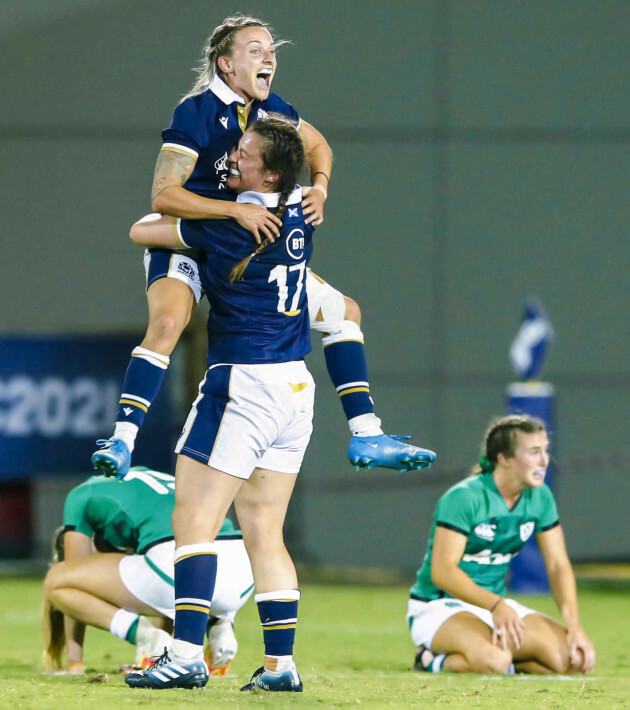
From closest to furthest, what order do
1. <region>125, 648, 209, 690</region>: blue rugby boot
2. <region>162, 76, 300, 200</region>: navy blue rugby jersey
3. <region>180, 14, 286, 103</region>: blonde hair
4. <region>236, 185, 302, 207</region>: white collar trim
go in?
<region>125, 648, 209, 690</region>: blue rugby boot → <region>236, 185, 302, 207</region>: white collar trim → <region>162, 76, 300, 200</region>: navy blue rugby jersey → <region>180, 14, 286, 103</region>: blonde hair

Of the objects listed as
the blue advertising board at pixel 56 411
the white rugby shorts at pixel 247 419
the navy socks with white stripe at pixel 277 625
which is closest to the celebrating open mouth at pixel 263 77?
the white rugby shorts at pixel 247 419

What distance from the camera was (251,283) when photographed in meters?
4.10

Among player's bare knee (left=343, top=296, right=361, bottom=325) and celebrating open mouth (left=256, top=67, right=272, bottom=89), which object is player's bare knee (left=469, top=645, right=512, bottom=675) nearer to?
player's bare knee (left=343, top=296, right=361, bottom=325)

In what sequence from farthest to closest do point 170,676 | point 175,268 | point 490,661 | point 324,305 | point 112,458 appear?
1. point 490,661
2. point 324,305
3. point 175,268
4. point 170,676
5. point 112,458

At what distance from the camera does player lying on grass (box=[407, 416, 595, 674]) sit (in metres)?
5.65

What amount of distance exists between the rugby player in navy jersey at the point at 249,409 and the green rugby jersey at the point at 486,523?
1.71 m

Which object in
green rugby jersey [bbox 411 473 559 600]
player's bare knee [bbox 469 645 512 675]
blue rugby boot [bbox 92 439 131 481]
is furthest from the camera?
green rugby jersey [bbox 411 473 559 600]

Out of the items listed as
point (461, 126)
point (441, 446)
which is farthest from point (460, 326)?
point (461, 126)

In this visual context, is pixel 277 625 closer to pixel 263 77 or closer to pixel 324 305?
pixel 324 305

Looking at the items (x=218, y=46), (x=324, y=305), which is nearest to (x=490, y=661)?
(x=324, y=305)

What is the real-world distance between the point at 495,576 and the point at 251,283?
100 inches

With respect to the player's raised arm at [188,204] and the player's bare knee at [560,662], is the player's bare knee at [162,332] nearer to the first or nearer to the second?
the player's raised arm at [188,204]

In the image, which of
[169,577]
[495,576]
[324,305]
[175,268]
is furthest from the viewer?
[495,576]

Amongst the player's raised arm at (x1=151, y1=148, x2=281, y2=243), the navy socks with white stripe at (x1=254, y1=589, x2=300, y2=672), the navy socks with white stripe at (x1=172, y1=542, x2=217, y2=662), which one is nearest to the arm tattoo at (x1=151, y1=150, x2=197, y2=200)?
the player's raised arm at (x1=151, y1=148, x2=281, y2=243)
